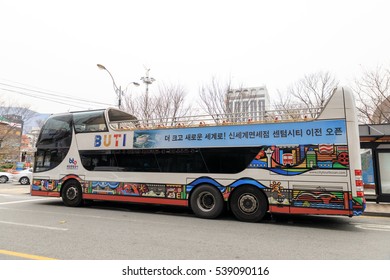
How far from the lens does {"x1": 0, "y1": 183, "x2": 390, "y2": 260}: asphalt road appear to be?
4340 mm

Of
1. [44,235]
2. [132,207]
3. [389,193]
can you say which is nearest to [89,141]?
[132,207]

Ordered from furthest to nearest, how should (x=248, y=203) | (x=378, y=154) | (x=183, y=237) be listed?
(x=378, y=154) < (x=248, y=203) < (x=183, y=237)

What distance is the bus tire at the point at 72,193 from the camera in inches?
376

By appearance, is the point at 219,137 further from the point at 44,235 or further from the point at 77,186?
the point at 77,186

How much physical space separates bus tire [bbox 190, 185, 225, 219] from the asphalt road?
0.30 metres

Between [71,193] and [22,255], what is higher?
[71,193]

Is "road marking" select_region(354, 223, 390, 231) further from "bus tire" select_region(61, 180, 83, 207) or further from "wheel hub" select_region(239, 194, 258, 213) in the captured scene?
"bus tire" select_region(61, 180, 83, 207)

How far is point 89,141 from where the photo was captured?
942cm

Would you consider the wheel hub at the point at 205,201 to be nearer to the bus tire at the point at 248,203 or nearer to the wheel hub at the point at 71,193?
the bus tire at the point at 248,203

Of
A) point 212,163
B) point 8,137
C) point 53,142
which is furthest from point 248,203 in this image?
point 8,137

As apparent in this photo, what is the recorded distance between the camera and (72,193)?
379 inches

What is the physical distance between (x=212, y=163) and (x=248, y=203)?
158 cm

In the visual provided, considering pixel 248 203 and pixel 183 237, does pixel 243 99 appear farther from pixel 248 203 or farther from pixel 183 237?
pixel 183 237

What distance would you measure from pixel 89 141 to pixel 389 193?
1227cm
